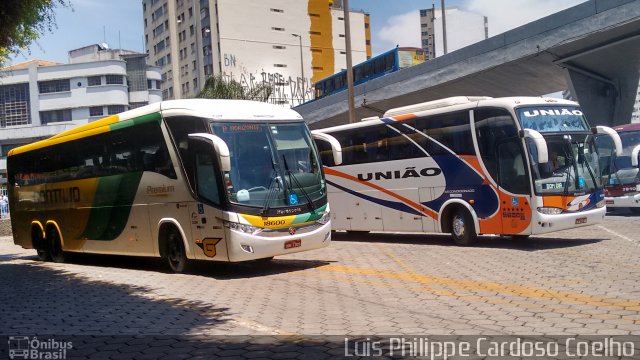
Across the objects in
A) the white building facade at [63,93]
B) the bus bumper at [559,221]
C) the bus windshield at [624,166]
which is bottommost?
the bus bumper at [559,221]

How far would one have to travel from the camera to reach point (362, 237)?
1995 cm

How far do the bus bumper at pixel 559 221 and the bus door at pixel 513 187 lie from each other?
19cm

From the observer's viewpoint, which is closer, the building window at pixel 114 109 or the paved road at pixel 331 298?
the paved road at pixel 331 298

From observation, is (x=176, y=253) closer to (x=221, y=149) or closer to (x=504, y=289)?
(x=221, y=149)

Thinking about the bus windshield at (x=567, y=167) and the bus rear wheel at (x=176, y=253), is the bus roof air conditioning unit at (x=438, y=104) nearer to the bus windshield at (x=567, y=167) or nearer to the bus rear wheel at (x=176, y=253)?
the bus windshield at (x=567, y=167)

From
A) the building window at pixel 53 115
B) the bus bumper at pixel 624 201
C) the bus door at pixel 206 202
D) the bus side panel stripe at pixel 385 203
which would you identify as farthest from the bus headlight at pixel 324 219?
the building window at pixel 53 115

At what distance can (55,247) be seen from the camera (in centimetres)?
1686

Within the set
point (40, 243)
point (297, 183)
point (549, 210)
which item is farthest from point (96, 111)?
point (549, 210)

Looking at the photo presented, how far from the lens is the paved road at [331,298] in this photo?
257 inches

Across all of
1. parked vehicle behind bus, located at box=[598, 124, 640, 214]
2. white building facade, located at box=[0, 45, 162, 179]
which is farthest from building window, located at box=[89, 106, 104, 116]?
parked vehicle behind bus, located at box=[598, 124, 640, 214]

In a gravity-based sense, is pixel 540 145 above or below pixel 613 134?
below

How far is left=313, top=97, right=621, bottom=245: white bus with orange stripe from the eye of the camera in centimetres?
1345

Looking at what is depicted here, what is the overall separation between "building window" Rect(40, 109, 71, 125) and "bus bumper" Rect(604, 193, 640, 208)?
215ft

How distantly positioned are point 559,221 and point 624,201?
10.2 m
